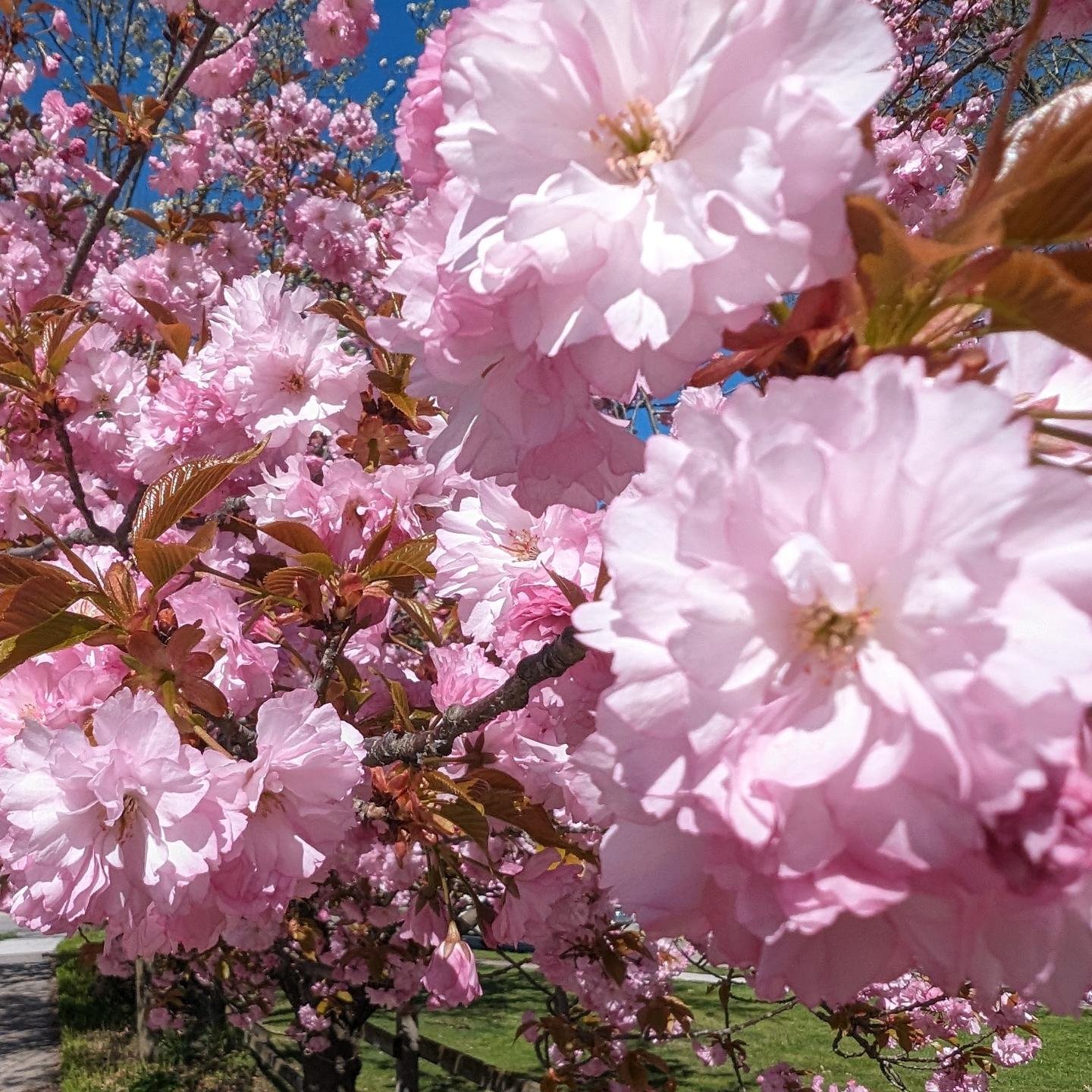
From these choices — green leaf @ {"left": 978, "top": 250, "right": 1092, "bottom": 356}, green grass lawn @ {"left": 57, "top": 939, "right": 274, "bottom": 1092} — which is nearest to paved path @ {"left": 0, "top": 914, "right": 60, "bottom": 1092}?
green grass lawn @ {"left": 57, "top": 939, "right": 274, "bottom": 1092}

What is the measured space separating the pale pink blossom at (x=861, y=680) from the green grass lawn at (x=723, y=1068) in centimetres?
608

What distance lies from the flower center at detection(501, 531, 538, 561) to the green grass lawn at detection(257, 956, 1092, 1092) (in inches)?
222

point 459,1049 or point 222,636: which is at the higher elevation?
point 222,636

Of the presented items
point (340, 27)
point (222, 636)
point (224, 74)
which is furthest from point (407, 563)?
point (224, 74)

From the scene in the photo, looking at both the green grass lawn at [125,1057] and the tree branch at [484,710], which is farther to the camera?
the green grass lawn at [125,1057]

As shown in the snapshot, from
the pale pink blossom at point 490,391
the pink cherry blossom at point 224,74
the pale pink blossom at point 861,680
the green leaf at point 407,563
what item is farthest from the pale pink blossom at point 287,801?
the pink cherry blossom at point 224,74

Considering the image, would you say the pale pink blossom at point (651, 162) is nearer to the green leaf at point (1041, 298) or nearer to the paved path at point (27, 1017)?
the green leaf at point (1041, 298)

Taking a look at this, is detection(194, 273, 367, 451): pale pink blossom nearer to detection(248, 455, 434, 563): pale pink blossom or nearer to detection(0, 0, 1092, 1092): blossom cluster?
detection(248, 455, 434, 563): pale pink blossom

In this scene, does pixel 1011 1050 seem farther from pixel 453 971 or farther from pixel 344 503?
pixel 344 503

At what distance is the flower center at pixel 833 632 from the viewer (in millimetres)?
510

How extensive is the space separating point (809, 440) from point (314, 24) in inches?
197

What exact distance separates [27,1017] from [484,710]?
10608mm

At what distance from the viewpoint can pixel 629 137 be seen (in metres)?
0.64

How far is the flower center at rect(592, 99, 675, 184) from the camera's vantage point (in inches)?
25.0
